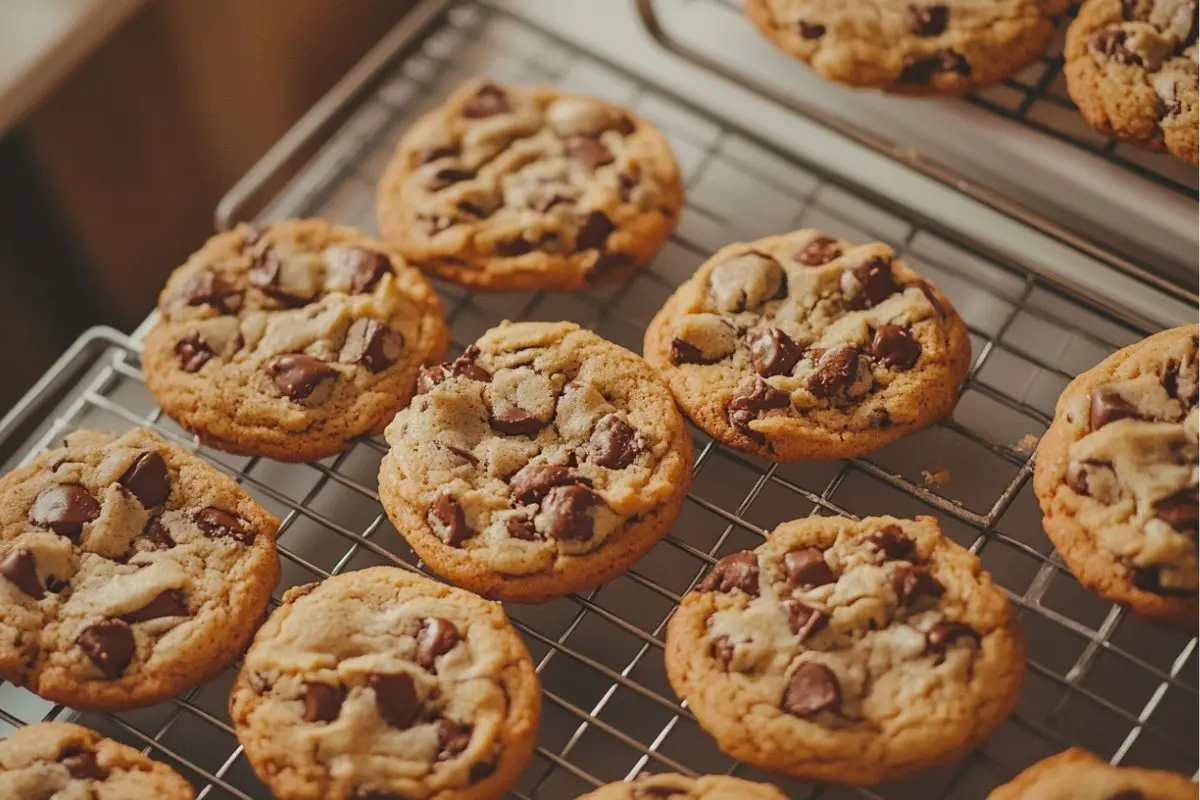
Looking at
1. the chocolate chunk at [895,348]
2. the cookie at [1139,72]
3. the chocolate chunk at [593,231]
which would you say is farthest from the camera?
the chocolate chunk at [593,231]

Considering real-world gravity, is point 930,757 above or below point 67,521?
below

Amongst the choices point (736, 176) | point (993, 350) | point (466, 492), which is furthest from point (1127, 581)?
point (736, 176)

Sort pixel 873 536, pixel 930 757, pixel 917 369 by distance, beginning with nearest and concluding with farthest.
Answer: pixel 930 757, pixel 873 536, pixel 917 369

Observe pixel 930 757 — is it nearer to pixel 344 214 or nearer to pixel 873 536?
pixel 873 536

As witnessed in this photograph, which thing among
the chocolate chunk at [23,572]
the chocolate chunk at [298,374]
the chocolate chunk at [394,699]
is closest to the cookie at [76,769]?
the chocolate chunk at [23,572]

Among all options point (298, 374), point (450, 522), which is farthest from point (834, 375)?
point (298, 374)

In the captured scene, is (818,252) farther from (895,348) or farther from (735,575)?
(735,575)

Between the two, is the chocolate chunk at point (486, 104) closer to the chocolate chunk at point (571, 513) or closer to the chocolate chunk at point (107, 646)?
the chocolate chunk at point (571, 513)
